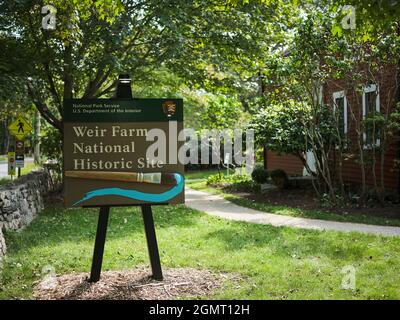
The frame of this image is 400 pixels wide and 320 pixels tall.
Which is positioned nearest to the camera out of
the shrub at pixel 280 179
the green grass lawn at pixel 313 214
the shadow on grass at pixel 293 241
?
the shadow on grass at pixel 293 241

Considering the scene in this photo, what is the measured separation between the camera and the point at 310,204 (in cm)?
1175

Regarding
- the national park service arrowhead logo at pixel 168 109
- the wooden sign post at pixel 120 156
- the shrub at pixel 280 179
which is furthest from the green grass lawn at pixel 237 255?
the shrub at pixel 280 179

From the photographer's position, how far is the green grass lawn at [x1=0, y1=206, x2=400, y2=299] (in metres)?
5.29

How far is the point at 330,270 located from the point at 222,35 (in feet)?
27.2

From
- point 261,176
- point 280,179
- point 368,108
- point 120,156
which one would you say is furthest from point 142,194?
point 261,176

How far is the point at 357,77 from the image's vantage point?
1045 cm

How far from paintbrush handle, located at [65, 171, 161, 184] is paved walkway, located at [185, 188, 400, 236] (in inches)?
164

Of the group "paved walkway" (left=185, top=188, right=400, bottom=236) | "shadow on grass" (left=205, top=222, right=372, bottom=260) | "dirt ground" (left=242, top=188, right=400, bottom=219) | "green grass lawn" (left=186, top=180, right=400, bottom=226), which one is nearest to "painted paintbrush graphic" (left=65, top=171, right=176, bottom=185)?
"shadow on grass" (left=205, top=222, right=372, bottom=260)

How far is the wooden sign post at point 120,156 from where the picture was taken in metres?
5.37

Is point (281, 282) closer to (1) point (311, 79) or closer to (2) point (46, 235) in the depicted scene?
(2) point (46, 235)

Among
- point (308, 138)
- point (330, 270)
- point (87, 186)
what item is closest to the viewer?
point (87, 186)

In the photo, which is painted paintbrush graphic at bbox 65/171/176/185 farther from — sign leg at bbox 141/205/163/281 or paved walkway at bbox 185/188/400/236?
paved walkway at bbox 185/188/400/236

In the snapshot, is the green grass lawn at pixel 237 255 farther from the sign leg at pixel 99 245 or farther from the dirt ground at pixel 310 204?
the dirt ground at pixel 310 204
